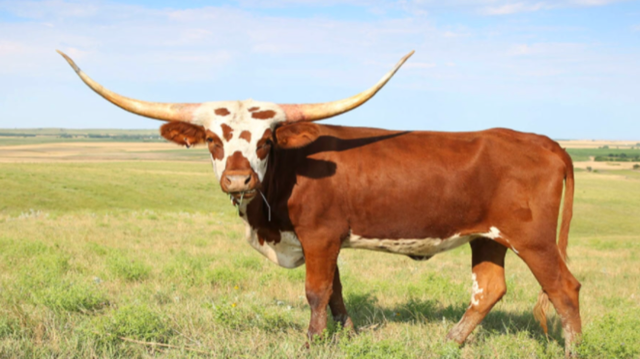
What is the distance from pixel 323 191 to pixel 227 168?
3.32 ft

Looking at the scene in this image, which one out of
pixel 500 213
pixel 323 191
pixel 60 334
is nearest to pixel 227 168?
pixel 323 191

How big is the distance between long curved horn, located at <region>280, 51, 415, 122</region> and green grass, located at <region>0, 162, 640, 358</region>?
2110 millimetres

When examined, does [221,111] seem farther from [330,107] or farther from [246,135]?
[330,107]

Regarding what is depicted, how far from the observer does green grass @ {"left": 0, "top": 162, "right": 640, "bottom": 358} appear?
17.0 feet

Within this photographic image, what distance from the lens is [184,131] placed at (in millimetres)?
→ 5371

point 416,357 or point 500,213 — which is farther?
point 500,213

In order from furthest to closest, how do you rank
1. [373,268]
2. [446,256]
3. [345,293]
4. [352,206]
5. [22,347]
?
[446,256]
[373,268]
[345,293]
[352,206]
[22,347]

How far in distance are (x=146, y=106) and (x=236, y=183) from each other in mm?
1411

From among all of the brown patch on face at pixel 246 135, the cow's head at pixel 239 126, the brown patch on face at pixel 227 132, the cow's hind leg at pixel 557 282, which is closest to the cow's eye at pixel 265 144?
the cow's head at pixel 239 126

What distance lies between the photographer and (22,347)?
483cm

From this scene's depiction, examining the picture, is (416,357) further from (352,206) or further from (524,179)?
(524,179)

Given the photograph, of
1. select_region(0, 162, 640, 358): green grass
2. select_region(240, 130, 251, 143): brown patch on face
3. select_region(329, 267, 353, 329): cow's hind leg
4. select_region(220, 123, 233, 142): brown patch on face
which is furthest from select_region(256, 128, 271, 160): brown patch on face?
select_region(329, 267, 353, 329): cow's hind leg

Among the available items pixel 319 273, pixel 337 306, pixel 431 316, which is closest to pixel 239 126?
pixel 319 273

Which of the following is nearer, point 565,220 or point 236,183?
point 236,183
